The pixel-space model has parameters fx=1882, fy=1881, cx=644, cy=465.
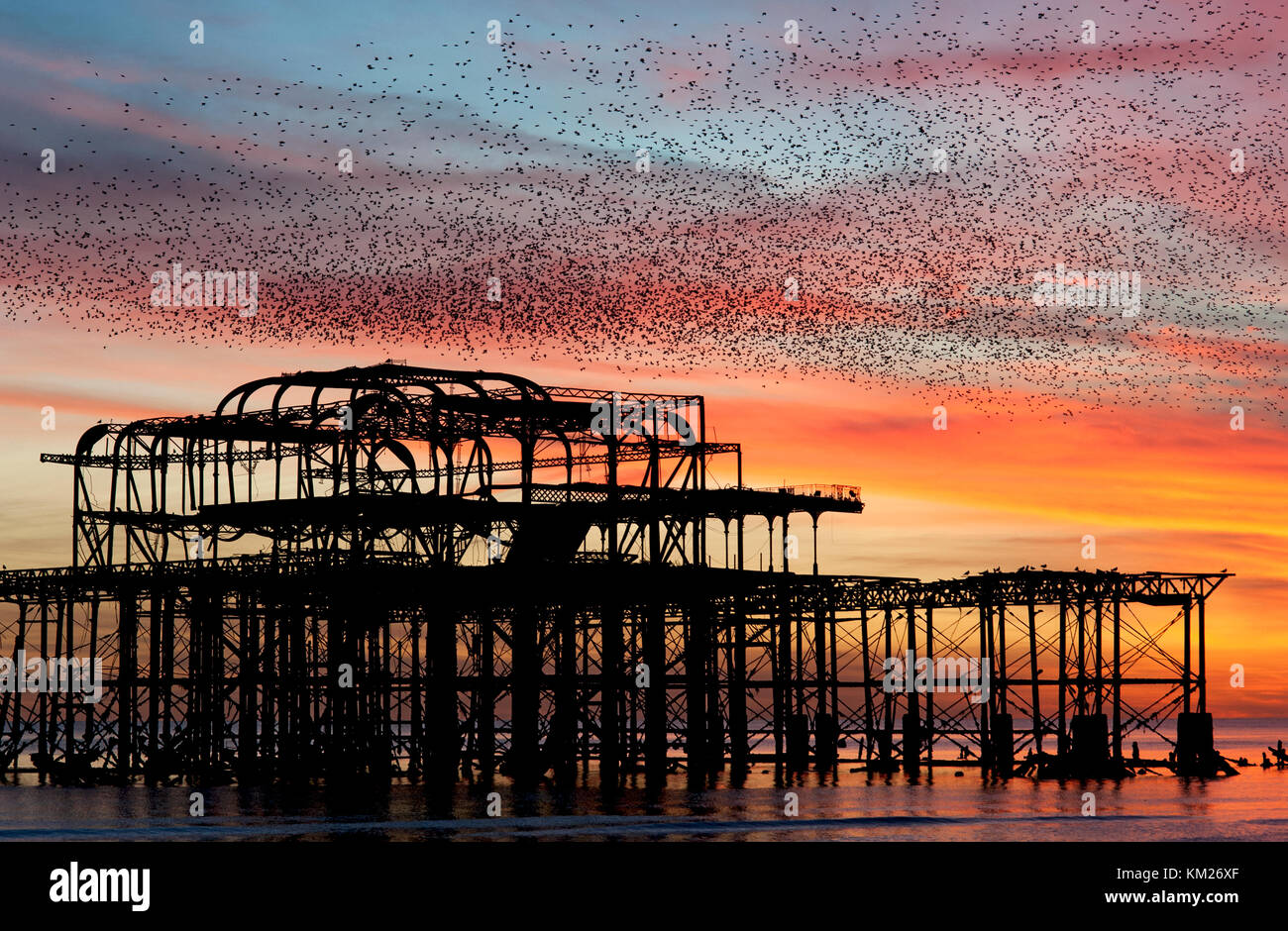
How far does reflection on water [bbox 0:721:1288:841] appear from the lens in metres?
47.7

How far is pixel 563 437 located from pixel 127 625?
72.2ft

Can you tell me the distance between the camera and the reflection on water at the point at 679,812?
47719 mm

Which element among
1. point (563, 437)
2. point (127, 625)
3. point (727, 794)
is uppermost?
point (563, 437)

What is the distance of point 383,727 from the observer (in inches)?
3155

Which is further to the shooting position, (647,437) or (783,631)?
(783,631)

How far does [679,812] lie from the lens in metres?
55.1
